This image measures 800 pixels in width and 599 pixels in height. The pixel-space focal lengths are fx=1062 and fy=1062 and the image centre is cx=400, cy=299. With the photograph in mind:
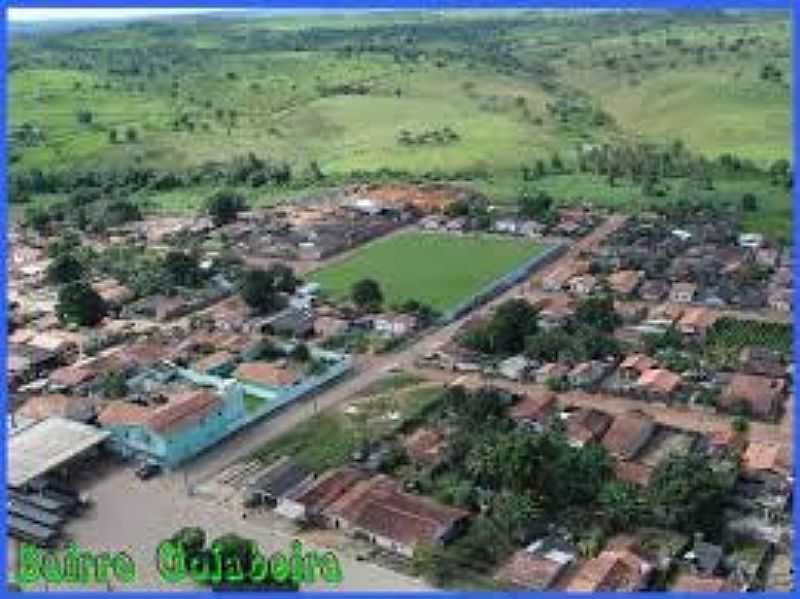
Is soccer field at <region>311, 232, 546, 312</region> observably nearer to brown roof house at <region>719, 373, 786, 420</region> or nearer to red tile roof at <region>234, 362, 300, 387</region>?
red tile roof at <region>234, 362, 300, 387</region>

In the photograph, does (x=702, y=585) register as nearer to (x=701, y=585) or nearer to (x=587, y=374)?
(x=701, y=585)

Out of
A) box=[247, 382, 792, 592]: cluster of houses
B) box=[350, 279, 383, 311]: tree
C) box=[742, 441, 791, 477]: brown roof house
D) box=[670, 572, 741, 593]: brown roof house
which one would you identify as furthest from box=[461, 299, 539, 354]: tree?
box=[670, 572, 741, 593]: brown roof house

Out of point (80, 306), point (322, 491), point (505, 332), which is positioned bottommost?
point (322, 491)

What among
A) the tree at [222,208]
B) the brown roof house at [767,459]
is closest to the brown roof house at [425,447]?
the brown roof house at [767,459]

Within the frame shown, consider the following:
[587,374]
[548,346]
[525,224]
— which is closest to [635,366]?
[587,374]

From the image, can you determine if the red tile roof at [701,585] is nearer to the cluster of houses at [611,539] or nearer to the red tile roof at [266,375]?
the cluster of houses at [611,539]

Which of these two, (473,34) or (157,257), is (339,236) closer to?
(157,257)
